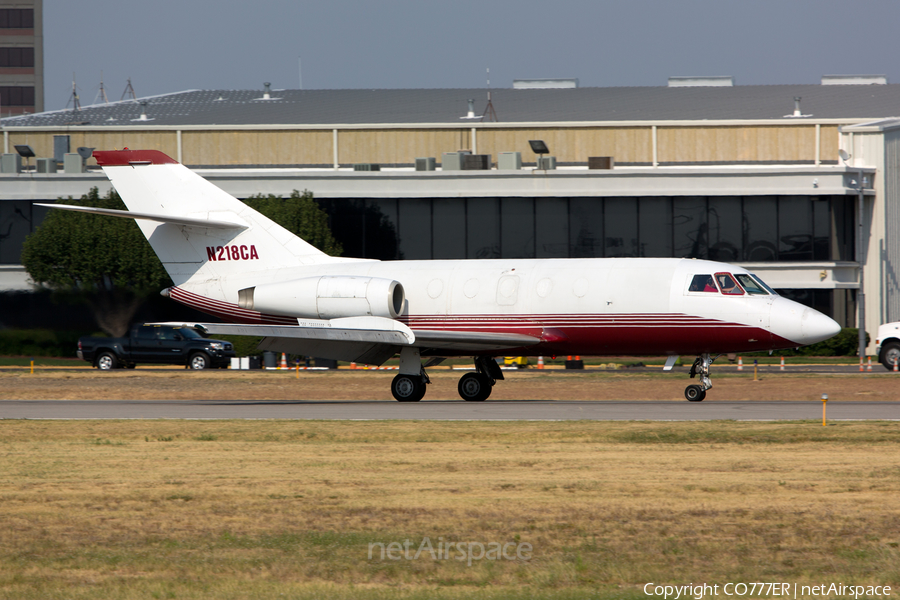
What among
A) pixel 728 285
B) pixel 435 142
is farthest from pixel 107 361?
pixel 728 285

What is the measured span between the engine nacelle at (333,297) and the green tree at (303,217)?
2431 cm

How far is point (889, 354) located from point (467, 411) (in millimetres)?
22762

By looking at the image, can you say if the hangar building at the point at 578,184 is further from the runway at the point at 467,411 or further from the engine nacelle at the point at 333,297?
the runway at the point at 467,411

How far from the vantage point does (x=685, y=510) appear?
34.4ft

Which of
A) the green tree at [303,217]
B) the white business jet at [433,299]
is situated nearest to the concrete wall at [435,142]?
the green tree at [303,217]

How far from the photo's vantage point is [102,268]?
4675cm

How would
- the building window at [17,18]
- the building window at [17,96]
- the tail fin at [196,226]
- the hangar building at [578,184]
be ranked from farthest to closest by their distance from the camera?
the building window at [17,96]
the building window at [17,18]
the hangar building at [578,184]
the tail fin at [196,226]

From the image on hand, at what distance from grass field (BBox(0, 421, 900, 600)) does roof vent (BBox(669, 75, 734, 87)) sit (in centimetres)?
5750

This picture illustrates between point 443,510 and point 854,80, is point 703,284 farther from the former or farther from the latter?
point 854,80

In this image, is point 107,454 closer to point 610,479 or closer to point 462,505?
point 462,505

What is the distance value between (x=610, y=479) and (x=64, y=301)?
133 ft

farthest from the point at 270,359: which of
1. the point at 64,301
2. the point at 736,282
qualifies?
the point at 736,282

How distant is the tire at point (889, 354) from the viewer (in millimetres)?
37469

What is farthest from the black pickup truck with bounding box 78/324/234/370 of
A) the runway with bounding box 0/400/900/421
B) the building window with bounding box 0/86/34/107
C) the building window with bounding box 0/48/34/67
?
the building window with bounding box 0/48/34/67
